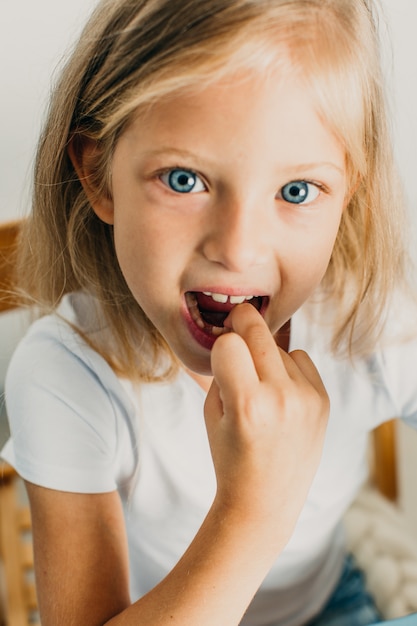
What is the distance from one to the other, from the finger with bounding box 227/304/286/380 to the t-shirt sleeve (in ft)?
0.64

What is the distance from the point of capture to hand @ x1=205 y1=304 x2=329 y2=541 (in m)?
0.57

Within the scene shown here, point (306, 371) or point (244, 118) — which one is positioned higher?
point (244, 118)

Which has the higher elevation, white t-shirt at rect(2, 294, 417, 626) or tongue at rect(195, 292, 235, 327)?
tongue at rect(195, 292, 235, 327)

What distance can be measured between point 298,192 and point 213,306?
0.13 metres

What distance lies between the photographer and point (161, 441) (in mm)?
789

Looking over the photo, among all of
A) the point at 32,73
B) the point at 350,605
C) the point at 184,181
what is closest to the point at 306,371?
the point at 184,181

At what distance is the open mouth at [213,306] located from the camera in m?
0.65

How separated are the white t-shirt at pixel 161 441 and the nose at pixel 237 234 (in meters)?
0.22

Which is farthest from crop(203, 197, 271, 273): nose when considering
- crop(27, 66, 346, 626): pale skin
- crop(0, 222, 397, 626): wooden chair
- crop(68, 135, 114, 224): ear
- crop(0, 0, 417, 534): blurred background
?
crop(0, 222, 397, 626): wooden chair

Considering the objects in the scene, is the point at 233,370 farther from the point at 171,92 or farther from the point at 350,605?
the point at 350,605

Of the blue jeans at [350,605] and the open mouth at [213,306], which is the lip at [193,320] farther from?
the blue jeans at [350,605]

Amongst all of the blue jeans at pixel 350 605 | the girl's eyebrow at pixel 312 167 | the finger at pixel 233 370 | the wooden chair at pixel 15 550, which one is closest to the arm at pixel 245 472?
the finger at pixel 233 370

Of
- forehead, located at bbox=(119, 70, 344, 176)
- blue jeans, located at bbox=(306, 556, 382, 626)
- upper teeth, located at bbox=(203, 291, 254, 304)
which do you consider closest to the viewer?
forehead, located at bbox=(119, 70, 344, 176)

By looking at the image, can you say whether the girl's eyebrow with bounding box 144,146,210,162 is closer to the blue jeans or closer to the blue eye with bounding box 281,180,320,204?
the blue eye with bounding box 281,180,320,204
